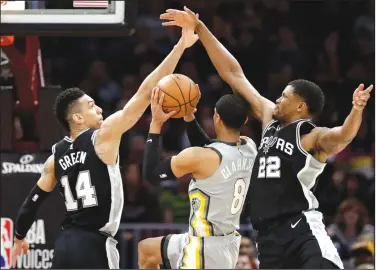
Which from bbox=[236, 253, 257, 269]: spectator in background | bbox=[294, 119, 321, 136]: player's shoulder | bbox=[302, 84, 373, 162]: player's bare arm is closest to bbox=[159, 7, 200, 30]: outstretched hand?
bbox=[294, 119, 321, 136]: player's shoulder

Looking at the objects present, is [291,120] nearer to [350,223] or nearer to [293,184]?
[293,184]

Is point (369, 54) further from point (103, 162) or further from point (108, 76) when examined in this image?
point (103, 162)

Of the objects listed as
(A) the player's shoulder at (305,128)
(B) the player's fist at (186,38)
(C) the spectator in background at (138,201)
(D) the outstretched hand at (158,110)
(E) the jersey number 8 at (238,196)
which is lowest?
(C) the spectator in background at (138,201)

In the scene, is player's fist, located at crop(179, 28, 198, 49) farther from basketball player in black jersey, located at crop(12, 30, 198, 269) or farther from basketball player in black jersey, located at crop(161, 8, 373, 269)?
basketball player in black jersey, located at crop(161, 8, 373, 269)

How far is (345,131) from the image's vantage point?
6.09 m

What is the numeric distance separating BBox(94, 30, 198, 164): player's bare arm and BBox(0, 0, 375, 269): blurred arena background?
957mm

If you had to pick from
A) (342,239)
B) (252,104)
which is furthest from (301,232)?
(342,239)

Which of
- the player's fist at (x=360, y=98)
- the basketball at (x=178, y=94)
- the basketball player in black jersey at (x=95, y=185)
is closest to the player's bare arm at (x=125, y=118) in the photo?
the basketball player in black jersey at (x=95, y=185)

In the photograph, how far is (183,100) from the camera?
254 inches

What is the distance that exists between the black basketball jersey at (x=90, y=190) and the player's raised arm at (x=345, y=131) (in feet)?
4.70

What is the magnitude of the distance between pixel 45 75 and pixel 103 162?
11.4 ft

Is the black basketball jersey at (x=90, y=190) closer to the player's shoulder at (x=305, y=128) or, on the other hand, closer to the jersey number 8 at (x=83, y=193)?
the jersey number 8 at (x=83, y=193)

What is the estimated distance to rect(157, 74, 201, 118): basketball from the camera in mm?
6375

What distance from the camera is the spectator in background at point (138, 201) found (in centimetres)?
1033
